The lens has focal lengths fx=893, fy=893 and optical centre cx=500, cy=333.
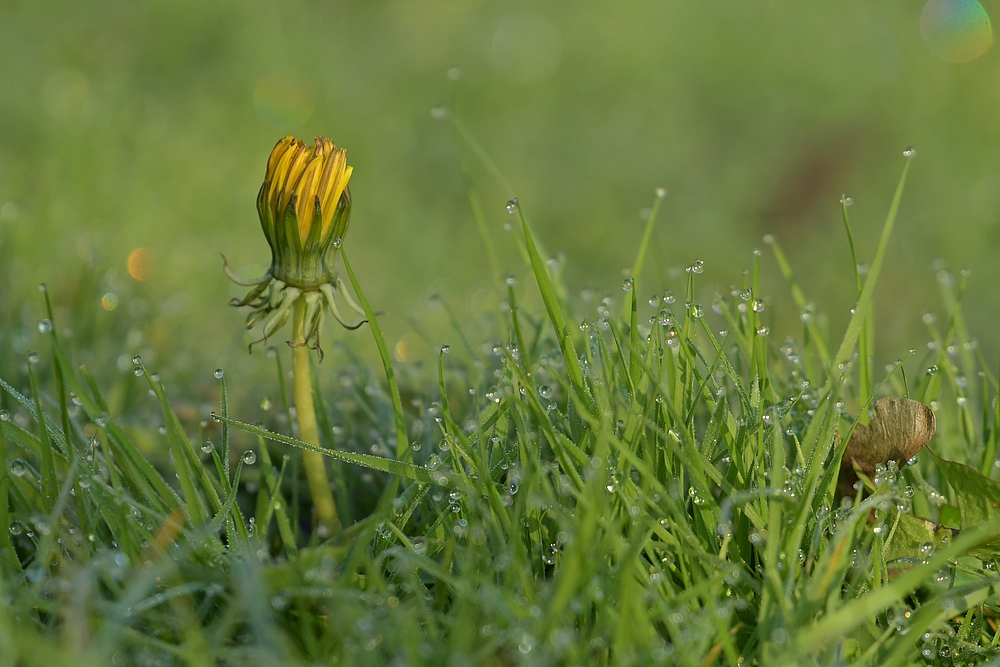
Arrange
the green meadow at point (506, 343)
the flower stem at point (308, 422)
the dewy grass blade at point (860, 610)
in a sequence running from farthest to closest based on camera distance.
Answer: the flower stem at point (308, 422), the green meadow at point (506, 343), the dewy grass blade at point (860, 610)

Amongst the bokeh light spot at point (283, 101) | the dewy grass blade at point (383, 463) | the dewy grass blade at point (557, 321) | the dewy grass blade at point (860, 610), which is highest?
the bokeh light spot at point (283, 101)

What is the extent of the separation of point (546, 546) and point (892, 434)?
21.2 inches

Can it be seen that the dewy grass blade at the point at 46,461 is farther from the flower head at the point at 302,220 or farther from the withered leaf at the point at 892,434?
the withered leaf at the point at 892,434

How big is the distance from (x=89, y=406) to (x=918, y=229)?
155 inches

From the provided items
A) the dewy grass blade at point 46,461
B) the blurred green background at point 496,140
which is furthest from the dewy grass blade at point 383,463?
the blurred green background at point 496,140

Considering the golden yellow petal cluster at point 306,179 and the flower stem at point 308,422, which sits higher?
the golden yellow petal cluster at point 306,179

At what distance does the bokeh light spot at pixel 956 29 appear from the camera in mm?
5008

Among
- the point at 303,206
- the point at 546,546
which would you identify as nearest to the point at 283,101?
the point at 303,206

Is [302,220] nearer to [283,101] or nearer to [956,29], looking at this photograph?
[283,101]

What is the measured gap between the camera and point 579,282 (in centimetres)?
370

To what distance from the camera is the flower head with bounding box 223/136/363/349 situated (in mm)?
1166

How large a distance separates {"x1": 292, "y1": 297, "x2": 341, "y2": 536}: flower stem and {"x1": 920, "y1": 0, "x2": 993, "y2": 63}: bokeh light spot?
4.86m

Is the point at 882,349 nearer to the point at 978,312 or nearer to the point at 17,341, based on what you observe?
the point at 978,312

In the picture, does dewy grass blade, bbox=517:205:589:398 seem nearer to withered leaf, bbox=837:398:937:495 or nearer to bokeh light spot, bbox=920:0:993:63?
withered leaf, bbox=837:398:937:495
